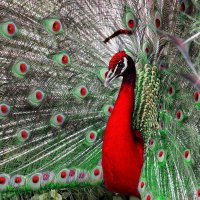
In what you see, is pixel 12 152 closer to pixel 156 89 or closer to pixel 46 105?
pixel 46 105

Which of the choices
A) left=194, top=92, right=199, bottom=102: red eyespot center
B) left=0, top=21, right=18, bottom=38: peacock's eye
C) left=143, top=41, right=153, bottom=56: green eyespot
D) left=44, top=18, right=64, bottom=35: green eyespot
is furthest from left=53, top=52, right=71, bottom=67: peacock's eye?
left=194, top=92, right=199, bottom=102: red eyespot center

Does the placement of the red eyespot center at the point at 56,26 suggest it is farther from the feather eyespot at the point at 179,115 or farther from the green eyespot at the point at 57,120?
the feather eyespot at the point at 179,115

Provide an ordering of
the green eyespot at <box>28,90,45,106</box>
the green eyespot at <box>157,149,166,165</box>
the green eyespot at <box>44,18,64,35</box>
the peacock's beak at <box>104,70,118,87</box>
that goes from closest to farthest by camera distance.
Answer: the peacock's beak at <box>104,70,118,87</box> → the green eyespot at <box>44,18,64,35</box> → the green eyespot at <box>28,90,45,106</box> → the green eyespot at <box>157,149,166,165</box>

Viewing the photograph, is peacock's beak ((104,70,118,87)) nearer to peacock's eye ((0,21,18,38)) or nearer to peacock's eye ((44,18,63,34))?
peacock's eye ((44,18,63,34))

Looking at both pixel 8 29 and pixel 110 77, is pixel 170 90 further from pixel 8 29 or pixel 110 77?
pixel 8 29

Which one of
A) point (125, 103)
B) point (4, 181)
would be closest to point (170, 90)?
point (125, 103)

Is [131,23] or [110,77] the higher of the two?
[131,23]

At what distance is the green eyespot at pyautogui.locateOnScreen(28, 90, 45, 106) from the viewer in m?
Answer: 2.77

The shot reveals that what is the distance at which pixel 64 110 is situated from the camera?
9.42 feet

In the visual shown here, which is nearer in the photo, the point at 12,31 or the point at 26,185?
the point at 12,31

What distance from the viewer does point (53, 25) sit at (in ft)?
8.77

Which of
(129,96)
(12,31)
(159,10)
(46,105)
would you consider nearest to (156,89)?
(129,96)

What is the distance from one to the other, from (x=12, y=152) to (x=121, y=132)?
552mm

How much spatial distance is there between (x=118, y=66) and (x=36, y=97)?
449mm
